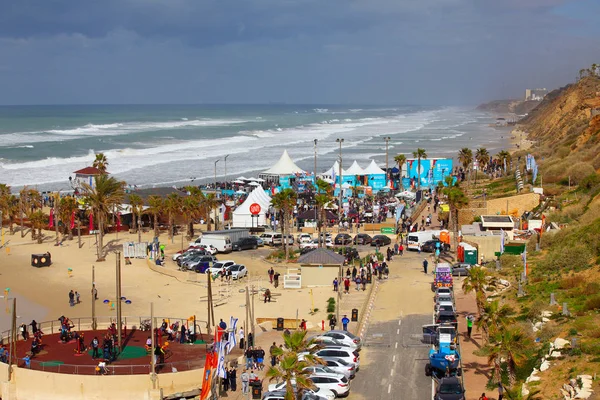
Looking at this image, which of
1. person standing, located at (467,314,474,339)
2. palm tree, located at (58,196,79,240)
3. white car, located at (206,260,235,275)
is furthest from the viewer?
palm tree, located at (58,196,79,240)

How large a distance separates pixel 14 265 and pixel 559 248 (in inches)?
1031

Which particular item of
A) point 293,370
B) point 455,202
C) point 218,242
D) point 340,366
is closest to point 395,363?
point 340,366

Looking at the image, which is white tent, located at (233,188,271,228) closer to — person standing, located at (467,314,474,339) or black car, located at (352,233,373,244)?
black car, located at (352,233,373,244)

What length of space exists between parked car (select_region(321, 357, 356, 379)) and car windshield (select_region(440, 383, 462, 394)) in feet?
9.42

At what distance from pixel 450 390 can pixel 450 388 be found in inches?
2.4

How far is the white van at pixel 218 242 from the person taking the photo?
41.0 m

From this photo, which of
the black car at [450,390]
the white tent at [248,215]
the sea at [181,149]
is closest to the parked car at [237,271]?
the white tent at [248,215]

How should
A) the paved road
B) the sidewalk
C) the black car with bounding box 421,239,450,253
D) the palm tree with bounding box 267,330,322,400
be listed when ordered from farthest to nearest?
the black car with bounding box 421,239,450,253 → the paved road → the sidewalk → the palm tree with bounding box 267,330,322,400

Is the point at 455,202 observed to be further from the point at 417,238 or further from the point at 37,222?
the point at 37,222

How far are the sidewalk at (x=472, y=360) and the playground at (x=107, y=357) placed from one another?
7.39 meters

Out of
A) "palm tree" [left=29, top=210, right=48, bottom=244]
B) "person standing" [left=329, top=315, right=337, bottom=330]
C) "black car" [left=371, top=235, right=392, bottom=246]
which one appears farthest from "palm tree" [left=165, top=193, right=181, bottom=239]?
"person standing" [left=329, top=315, right=337, bottom=330]

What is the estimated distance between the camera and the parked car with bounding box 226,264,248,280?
1371 inches

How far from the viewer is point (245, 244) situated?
42.4 metres

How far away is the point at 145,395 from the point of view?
20594 millimetres
